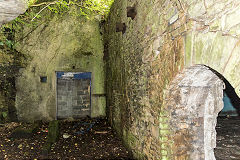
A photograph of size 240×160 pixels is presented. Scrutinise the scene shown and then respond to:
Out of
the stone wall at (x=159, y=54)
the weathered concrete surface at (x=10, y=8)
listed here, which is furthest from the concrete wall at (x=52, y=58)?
Result: the weathered concrete surface at (x=10, y=8)

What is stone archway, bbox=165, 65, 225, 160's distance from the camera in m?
2.17

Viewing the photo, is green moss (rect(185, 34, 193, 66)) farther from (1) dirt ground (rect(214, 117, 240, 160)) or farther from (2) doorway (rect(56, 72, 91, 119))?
(2) doorway (rect(56, 72, 91, 119))

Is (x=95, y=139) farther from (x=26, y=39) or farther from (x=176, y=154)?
(x=26, y=39)

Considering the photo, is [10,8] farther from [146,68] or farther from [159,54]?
[146,68]

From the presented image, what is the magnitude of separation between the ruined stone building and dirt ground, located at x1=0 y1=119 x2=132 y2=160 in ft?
1.44

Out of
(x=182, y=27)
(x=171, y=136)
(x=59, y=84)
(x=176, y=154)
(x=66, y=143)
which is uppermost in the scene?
(x=182, y=27)

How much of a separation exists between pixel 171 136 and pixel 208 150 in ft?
1.56

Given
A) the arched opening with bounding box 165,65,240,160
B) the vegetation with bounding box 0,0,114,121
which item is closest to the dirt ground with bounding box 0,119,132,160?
the vegetation with bounding box 0,0,114,121

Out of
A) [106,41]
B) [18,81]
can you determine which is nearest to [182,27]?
[106,41]

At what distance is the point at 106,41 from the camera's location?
254 inches

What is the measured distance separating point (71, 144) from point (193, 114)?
3519mm

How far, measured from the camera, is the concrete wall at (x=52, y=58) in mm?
6148

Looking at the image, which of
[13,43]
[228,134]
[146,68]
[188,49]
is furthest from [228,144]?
[13,43]

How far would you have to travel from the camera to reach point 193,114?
2295 mm
